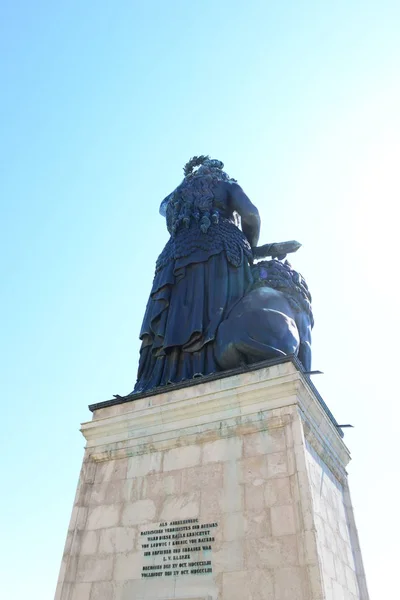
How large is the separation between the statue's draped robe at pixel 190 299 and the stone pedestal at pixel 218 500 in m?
1.20

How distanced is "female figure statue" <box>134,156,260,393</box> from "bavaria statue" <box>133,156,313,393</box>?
2 cm

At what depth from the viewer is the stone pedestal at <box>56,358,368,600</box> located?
5.94m

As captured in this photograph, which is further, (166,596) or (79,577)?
(79,577)

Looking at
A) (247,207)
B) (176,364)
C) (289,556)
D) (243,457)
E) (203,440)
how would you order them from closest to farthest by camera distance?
(289,556) < (243,457) < (203,440) < (176,364) < (247,207)

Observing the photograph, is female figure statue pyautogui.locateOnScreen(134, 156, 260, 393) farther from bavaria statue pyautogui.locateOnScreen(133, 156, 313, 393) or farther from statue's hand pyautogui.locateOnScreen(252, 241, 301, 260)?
statue's hand pyautogui.locateOnScreen(252, 241, 301, 260)

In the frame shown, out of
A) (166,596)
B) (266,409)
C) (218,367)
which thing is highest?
(218,367)

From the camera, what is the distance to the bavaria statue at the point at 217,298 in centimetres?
852

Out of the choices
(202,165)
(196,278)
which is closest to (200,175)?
(202,165)

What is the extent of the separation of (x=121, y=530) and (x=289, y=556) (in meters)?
2.54

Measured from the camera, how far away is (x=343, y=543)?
737cm

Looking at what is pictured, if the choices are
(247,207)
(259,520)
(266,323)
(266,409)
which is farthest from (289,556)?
(247,207)

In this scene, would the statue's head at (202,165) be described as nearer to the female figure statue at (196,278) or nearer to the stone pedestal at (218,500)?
the female figure statue at (196,278)

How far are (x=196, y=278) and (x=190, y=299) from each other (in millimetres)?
505

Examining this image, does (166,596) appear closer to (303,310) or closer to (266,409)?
(266,409)
